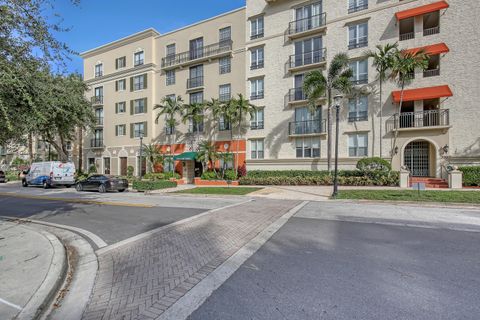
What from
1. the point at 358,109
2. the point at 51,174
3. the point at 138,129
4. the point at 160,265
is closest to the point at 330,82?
the point at 358,109

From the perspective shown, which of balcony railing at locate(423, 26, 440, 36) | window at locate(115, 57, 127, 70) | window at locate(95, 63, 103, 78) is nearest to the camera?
balcony railing at locate(423, 26, 440, 36)

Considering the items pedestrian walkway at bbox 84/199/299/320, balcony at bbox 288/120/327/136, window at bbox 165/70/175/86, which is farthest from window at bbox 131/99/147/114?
pedestrian walkway at bbox 84/199/299/320

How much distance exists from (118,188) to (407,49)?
2582 cm

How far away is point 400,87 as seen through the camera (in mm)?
19172

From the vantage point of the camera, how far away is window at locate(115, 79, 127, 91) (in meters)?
32.2

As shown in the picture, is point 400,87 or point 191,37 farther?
point 191,37

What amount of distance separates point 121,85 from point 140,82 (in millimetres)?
3581

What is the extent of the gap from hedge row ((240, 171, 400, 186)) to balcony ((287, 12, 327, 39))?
1326 centimetres

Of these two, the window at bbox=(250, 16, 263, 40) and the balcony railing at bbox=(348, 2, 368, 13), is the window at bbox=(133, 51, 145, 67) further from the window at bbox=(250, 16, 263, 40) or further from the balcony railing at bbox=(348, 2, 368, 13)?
the balcony railing at bbox=(348, 2, 368, 13)

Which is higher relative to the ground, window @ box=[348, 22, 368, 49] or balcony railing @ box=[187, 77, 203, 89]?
window @ box=[348, 22, 368, 49]

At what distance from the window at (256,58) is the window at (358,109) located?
9804mm

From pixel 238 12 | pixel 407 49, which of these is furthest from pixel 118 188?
pixel 407 49

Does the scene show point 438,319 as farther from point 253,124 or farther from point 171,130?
point 171,130

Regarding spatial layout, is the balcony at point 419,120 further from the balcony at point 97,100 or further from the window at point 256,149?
the balcony at point 97,100
